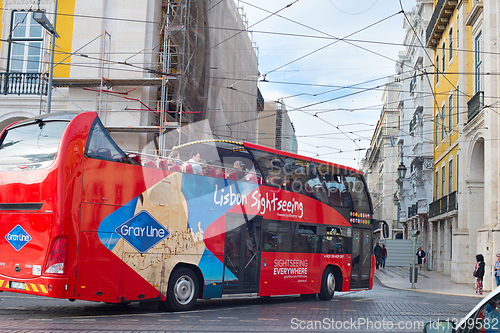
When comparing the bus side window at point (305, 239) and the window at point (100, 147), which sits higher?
the window at point (100, 147)

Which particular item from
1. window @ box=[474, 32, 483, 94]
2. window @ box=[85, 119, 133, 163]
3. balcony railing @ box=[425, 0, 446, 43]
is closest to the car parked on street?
window @ box=[85, 119, 133, 163]

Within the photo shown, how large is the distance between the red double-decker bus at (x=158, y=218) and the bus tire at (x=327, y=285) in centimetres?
5

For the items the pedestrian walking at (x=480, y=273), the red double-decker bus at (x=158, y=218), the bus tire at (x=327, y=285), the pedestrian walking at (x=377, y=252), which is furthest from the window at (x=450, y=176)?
the bus tire at (x=327, y=285)

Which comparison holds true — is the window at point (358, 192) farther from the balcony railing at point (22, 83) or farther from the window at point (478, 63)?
the balcony railing at point (22, 83)

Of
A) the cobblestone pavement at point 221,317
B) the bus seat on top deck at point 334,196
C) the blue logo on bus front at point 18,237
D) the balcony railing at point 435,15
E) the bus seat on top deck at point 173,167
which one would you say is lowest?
the cobblestone pavement at point 221,317

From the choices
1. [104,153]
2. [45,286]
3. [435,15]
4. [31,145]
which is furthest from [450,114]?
[45,286]

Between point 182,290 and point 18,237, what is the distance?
11.8 feet

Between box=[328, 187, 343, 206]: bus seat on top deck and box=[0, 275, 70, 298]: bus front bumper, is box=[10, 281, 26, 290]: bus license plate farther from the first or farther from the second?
box=[328, 187, 343, 206]: bus seat on top deck

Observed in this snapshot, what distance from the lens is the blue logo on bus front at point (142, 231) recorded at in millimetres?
10430

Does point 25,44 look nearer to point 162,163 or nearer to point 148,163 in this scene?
point 162,163

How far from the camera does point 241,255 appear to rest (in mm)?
13180

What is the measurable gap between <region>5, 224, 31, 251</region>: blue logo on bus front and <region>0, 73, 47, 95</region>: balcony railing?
14.3 metres

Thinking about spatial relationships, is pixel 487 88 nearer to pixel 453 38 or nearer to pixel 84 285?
pixel 453 38

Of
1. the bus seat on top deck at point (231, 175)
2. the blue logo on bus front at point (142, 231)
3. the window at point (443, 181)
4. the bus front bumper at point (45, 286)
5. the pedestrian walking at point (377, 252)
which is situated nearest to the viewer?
the bus front bumper at point (45, 286)
